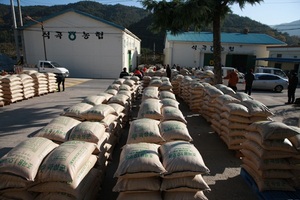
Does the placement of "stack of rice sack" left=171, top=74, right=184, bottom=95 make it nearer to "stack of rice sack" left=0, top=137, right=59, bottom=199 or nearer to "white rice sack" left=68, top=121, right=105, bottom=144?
"white rice sack" left=68, top=121, right=105, bottom=144

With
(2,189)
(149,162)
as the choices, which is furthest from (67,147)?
(149,162)

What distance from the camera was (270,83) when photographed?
15961 millimetres

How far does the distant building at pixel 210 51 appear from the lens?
28703 millimetres

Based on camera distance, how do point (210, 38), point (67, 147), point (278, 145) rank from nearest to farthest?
1. point (67, 147)
2. point (278, 145)
3. point (210, 38)

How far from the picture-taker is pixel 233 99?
20.3 feet

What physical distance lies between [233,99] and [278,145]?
2.52m

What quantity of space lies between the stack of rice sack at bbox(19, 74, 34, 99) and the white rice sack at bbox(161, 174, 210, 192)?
10469 millimetres

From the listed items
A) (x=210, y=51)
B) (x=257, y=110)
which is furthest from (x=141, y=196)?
(x=210, y=51)

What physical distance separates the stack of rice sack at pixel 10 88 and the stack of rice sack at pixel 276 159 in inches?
411

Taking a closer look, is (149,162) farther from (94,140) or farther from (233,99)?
(233,99)

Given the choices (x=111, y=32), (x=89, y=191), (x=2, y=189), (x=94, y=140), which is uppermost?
(x=111, y=32)

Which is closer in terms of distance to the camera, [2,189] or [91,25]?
[2,189]

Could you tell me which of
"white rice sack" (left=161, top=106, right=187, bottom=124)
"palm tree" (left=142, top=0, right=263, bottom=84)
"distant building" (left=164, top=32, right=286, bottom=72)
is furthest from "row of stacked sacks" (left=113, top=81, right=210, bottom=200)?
"distant building" (left=164, top=32, right=286, bottom=72)

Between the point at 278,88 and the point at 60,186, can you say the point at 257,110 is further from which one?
the point at 278,88
